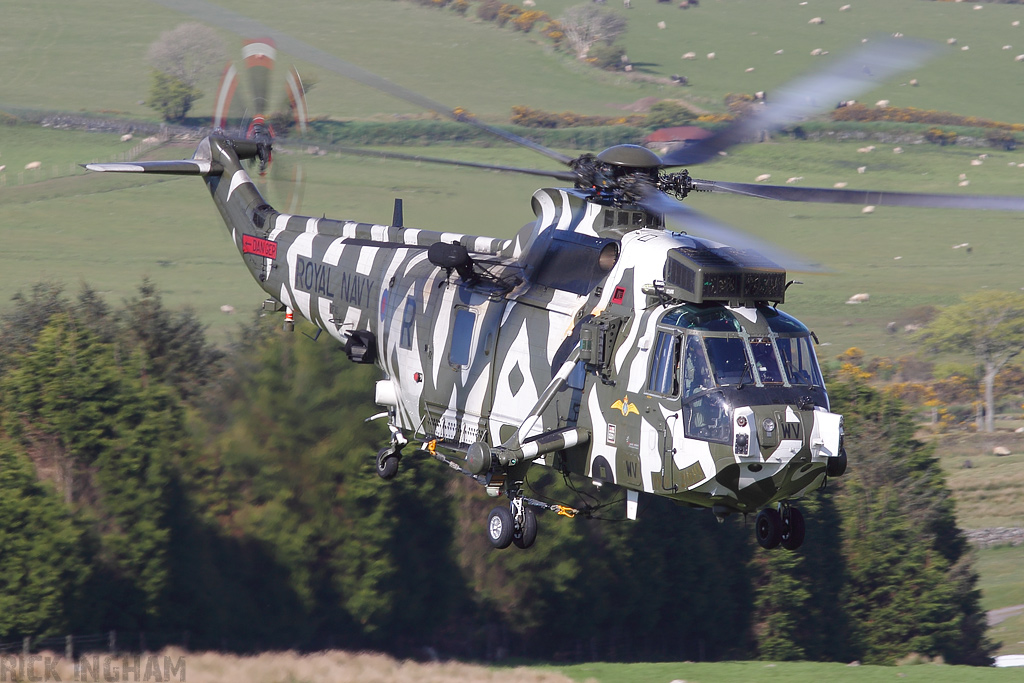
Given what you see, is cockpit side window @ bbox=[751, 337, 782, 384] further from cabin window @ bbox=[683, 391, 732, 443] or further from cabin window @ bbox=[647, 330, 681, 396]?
cabin window @ bbox=[647, 330, 681, 396]

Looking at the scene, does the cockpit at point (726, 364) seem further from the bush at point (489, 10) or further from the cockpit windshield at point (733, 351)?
the bush at point (489, 10)

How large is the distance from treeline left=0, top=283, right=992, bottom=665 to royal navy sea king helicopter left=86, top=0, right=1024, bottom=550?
24973 mm

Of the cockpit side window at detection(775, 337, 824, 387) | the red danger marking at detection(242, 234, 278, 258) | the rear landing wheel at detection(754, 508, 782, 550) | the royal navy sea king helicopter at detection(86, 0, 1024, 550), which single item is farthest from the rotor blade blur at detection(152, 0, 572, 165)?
the red danger marking at detection(242, 234, 278, 258)

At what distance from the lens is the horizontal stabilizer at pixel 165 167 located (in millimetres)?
23656

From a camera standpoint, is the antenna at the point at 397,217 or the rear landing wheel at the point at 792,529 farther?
the antenna at the point at 397,217

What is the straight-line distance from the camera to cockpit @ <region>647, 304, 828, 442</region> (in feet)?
47.1

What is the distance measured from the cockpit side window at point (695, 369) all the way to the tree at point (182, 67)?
3835 inches

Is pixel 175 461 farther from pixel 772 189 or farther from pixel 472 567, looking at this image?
pixel 772 189

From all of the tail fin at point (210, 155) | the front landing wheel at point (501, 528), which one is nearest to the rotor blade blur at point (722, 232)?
the front landing wheel at point (501, 528)

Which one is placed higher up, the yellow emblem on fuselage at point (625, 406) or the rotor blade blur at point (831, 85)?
the rotor blade blur at point (831, 85)

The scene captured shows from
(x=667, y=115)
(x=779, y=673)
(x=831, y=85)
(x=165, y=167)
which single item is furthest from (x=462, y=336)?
(x=667, y=115)

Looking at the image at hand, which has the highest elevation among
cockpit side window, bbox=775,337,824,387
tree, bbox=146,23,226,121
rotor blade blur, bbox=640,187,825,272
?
tree, bbox=146,23,226,121

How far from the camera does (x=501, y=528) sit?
56.4ft

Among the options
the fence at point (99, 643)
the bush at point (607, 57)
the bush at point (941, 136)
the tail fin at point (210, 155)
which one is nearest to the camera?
the tail fin at point (210, 155)
